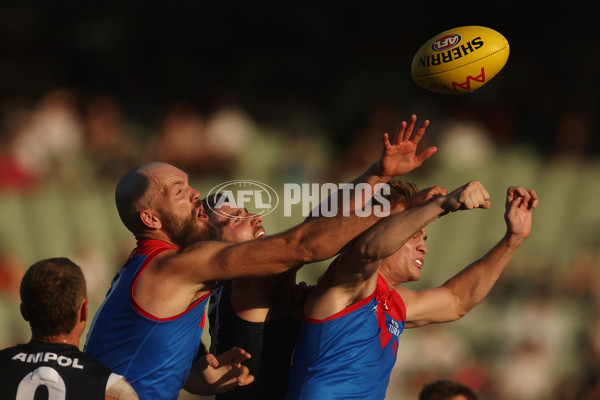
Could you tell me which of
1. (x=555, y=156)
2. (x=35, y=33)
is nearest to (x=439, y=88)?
(x=555, y=156)

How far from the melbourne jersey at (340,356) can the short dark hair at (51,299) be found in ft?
4.96

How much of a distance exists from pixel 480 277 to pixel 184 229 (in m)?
2.29

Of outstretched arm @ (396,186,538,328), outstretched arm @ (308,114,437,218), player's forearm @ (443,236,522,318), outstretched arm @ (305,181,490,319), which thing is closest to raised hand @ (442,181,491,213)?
outstretched arm @ (305,181,490,319)

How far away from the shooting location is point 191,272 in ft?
16.6

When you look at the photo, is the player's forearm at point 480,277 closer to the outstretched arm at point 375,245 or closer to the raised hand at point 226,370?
the outstretched arm at point 375,245

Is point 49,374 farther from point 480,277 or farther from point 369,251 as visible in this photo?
point 480,277

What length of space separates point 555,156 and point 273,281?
9.79 meters

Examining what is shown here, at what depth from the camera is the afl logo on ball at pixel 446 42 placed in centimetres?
619

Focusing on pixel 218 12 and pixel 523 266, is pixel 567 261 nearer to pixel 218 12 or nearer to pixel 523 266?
pixel 523 266

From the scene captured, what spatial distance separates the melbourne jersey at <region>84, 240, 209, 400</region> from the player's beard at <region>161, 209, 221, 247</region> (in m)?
0.14

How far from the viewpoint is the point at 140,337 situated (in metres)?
5.15

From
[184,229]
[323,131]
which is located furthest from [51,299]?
[323,131]

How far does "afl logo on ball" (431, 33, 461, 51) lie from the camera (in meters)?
6.19

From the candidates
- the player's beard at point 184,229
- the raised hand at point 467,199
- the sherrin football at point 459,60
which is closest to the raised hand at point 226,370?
the player's beard at point 184,229
